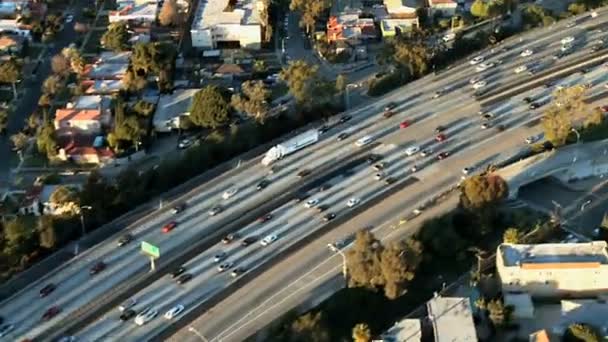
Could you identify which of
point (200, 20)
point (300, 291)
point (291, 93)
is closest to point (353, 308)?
point (300, 291)

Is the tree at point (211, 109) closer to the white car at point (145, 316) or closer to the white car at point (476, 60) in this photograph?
the white car at point (145, 316)

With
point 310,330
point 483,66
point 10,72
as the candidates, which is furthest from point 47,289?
point 483,66

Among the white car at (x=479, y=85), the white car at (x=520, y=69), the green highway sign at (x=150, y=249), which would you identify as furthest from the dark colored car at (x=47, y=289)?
the white car at (x=520, y=69)

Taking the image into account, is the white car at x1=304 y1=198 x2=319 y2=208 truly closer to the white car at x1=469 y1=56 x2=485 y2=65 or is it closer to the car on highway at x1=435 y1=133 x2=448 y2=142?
the car on highway at x1=435 y1=133 x2=448 y2=142

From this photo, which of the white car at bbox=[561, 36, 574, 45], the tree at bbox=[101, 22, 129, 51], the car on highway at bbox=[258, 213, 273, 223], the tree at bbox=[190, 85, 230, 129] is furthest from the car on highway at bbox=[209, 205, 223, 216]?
the white car at bbox=[561, 36, 574, 45]

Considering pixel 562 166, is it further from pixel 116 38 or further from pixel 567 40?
pixel 116 38

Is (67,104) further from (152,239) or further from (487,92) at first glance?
(487,92)
